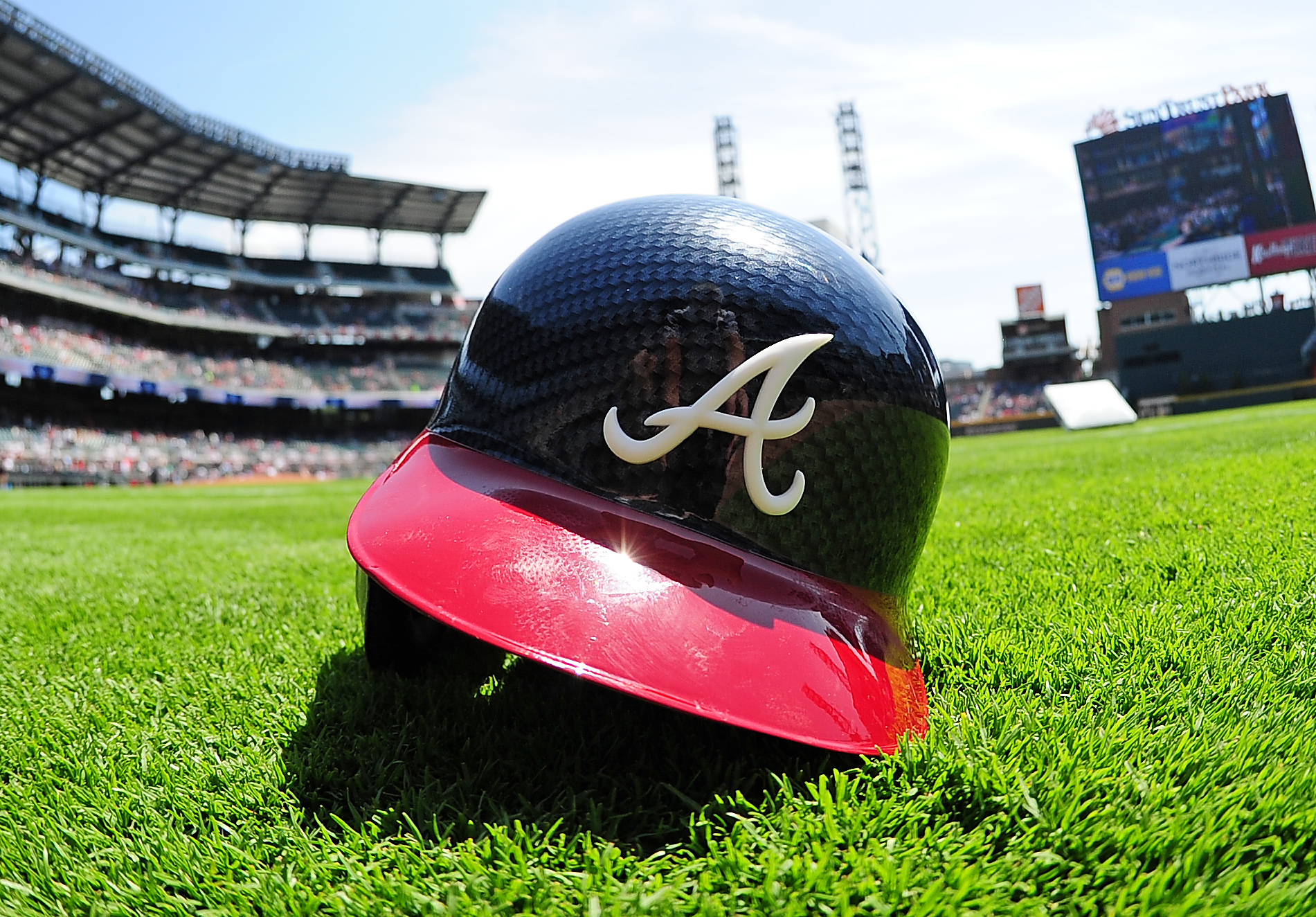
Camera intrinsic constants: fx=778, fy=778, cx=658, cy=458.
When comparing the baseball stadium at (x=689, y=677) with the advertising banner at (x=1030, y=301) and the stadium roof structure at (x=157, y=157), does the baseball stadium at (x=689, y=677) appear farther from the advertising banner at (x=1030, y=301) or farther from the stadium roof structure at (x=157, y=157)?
the advertising banner at (x=1030, y=301)

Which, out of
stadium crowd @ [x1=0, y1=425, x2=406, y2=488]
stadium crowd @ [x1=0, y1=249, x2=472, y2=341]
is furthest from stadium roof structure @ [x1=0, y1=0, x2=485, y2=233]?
stadium crowd @ [x1=0, y1=425, x2=406, y2=488]

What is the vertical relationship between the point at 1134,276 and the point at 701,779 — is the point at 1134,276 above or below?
above

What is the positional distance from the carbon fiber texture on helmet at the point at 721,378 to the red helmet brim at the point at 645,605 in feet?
0.20

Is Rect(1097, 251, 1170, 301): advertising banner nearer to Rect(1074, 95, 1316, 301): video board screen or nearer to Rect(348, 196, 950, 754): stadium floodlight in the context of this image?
Rect(1074, 95, 1316, 301): video board screen

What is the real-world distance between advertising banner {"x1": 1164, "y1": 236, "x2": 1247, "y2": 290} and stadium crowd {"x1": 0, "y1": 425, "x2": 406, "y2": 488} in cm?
3598

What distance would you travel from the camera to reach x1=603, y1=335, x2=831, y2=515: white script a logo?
125cm

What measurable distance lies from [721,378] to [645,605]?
0.39m

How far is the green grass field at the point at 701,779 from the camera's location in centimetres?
91

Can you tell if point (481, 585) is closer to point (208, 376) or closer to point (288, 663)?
point (288, 663)

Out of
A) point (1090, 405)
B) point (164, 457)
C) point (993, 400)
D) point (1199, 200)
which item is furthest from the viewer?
point (993, 400)

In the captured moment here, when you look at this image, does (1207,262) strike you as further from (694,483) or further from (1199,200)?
(694,483)

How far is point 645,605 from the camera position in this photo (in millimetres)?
1141

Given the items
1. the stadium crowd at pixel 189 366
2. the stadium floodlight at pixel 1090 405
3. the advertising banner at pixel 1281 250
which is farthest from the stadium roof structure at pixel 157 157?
the advertising banner at pixel 1281 250

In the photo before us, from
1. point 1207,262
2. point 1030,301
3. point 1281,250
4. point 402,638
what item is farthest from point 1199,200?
point 402,638
